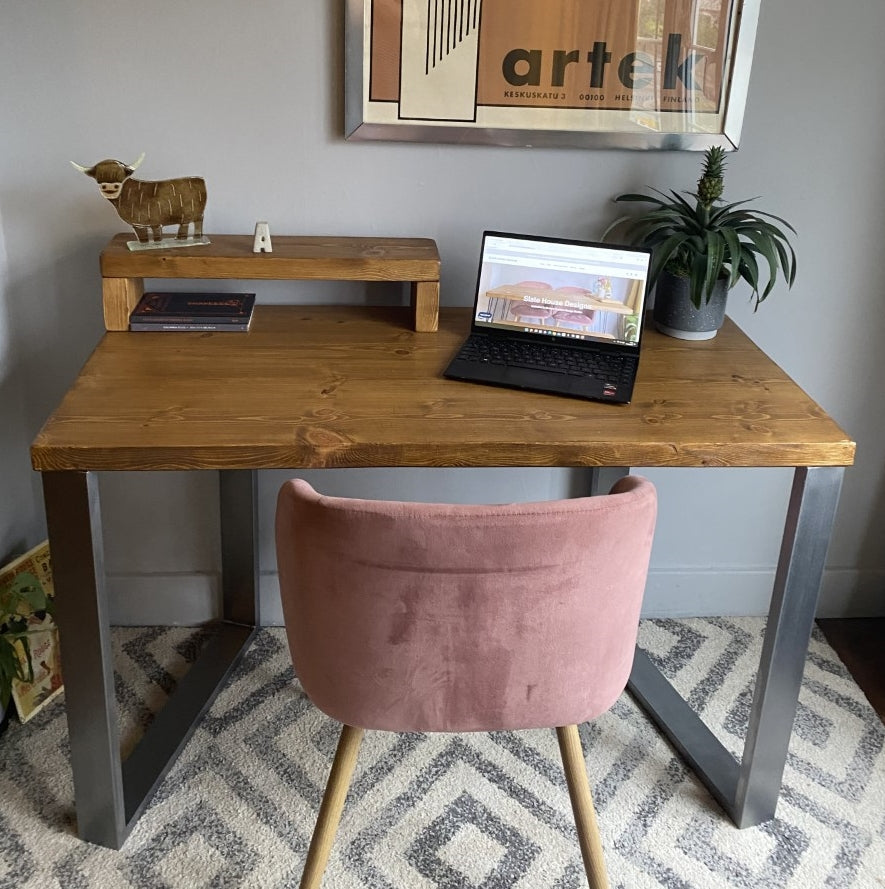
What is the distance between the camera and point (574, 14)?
1726 millimetres

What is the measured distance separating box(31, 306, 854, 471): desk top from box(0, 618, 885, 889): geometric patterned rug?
0.70m

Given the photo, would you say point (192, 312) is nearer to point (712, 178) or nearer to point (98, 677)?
point (98, 677)

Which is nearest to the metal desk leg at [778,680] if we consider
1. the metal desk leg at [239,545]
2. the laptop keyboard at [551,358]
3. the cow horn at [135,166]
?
the laptop keyboard at [551,358]

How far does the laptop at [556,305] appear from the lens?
1.66 m

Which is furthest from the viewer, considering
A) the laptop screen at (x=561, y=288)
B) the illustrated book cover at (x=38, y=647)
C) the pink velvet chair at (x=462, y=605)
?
the illustrated book cover at (x=38, y=647)

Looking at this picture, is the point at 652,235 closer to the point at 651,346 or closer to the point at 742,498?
the point at 651,346

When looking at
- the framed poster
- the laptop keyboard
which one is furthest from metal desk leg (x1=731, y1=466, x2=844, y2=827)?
the framed poster

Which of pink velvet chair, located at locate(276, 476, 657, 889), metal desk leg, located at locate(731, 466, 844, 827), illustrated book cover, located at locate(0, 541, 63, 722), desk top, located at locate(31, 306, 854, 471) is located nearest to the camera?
pink velvet chair, located at locate(276, 476, 657, 889)

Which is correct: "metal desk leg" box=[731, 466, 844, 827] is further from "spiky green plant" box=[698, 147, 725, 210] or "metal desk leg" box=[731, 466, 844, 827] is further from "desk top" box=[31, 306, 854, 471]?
"spiky green plant" box=[698, 147, 725, 210]

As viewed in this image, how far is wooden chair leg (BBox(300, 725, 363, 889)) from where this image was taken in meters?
1.37

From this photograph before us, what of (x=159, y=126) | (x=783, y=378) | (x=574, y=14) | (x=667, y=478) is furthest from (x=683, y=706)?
(x=159, y=126)

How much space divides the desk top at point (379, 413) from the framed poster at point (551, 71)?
1.40 feet

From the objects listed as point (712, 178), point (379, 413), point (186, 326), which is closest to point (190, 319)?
point (186, 326)

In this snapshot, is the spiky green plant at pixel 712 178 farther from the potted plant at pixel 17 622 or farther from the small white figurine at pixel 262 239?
the potted plant at pixel 17 622
